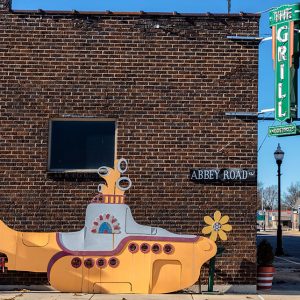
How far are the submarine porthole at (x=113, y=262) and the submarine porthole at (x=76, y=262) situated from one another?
0.63m

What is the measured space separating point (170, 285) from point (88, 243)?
6.28 ft

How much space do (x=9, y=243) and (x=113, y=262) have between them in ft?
7.28

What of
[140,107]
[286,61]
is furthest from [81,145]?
[286,61]

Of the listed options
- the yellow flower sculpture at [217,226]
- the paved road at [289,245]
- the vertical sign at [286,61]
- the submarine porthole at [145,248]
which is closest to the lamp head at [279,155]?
the paved road at [289,245]

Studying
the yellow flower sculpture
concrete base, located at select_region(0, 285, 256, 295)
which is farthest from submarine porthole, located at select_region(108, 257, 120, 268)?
the yellow flower sculpture

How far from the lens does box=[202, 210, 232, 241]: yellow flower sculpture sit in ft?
37.6

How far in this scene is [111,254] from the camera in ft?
37.2

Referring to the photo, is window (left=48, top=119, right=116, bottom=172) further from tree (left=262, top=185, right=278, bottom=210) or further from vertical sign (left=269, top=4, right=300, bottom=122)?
tree (left=262, top=185, right=278, bottom=210)

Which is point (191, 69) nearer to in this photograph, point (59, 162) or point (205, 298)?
point (59, 162)

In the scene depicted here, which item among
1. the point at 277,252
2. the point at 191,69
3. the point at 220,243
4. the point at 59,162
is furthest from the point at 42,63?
the point at 277,252

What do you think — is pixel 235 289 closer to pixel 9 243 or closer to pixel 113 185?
pixel 113 185

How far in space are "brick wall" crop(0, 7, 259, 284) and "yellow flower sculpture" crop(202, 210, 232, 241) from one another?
19 centimetres

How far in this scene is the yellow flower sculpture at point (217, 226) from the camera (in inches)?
451

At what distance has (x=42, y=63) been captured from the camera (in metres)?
12.0
